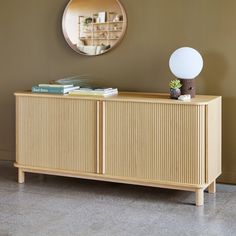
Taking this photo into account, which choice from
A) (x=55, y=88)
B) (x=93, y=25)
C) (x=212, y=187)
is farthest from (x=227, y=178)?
(x=93, y=25)

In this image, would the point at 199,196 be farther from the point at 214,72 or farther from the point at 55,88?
the point at 55,88

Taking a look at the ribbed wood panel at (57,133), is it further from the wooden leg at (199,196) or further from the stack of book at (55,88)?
the wooden leg at (199,196)

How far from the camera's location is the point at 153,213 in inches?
147

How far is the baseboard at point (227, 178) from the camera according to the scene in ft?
14.3

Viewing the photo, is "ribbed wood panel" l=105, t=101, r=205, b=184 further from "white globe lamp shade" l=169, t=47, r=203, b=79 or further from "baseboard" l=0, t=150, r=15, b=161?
"baseboard" l=0, t=150, r=15, b=161

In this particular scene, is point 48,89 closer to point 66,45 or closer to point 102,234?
point 66,45

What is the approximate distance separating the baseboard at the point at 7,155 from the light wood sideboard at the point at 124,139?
604mm

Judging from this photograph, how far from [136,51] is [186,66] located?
0.64 meters

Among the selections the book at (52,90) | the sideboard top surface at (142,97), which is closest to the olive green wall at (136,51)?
the sideboard top surface at (142,97)

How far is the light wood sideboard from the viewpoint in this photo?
3893 mm

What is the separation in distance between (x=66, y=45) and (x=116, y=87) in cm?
56

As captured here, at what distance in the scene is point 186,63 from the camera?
397cm

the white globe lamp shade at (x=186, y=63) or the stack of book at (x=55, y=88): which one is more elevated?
the white globe lamp shade at (x=186, y=63)

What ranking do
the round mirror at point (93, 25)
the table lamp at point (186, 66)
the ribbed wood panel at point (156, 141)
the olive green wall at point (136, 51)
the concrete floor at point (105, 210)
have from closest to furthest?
the concrete floor at point (105, 210) < the ribbed wood panel at point (156, 141) < the table lamp at point (186, 66) < the olive green wall at point (136, 51) < the round mirror at point (93, 25)
